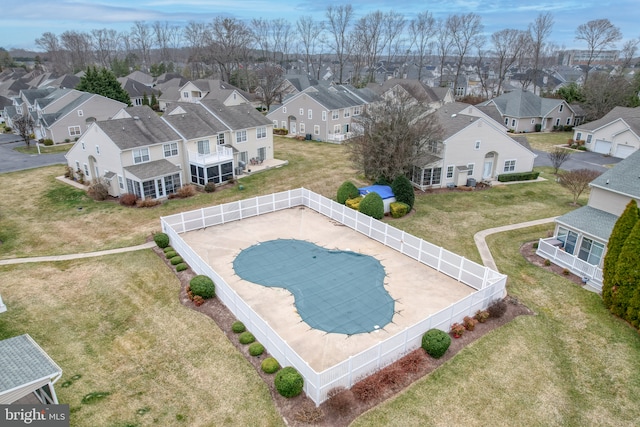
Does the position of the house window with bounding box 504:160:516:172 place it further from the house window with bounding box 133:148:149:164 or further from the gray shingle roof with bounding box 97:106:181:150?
the house window with bounding box 133:148:149:164

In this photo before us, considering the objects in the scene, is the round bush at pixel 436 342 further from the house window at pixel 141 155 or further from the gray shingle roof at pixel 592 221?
the house window at pixel 141 155

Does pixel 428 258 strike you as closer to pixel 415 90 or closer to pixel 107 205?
pixel 107 205

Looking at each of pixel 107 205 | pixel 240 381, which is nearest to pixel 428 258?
pixel 240 381

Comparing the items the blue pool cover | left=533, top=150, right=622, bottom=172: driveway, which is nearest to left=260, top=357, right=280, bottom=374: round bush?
the blue pool cover

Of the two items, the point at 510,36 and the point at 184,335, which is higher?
the point at 510,36

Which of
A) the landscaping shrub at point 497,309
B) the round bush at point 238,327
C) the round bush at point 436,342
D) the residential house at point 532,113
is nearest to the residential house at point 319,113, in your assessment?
the residential house at point 532,113

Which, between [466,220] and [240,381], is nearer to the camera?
[240,381]

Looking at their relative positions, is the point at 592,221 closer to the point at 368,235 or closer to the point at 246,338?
the point at 368,235
